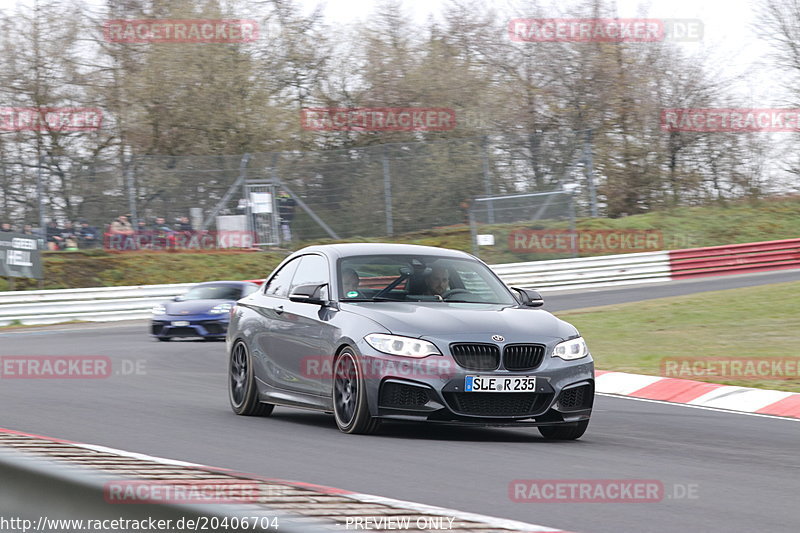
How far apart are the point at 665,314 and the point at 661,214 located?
710 inches

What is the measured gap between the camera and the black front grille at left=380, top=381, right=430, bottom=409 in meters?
8.27

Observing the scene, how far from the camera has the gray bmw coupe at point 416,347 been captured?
827 cm

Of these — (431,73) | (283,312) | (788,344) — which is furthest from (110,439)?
(431,73)

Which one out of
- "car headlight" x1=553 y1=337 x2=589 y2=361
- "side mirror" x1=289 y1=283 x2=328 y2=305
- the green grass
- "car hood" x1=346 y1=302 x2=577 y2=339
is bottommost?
the green grass

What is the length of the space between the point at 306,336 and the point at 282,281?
118 cm

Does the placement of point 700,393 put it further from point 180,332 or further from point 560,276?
point 560,276

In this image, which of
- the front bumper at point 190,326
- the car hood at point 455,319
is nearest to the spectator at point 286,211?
the front bumper at point 190,326

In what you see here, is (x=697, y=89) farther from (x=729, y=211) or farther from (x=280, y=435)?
(x=280, y=435)
